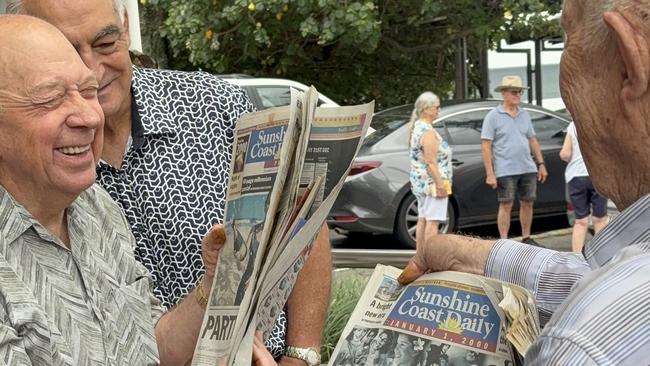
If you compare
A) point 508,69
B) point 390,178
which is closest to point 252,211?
point 390,178

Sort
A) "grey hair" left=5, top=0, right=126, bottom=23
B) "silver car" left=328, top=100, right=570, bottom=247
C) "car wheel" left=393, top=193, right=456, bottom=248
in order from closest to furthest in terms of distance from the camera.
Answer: "grey hair" left=5, top=0, right=126, bottom=23, "silver car" left=328, top=100, right=570, bottom=247, "car wheel" left=393, top=193, right=456, bottom=248

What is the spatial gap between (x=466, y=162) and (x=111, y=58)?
9.09m

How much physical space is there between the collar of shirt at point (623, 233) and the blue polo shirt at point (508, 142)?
887 cm

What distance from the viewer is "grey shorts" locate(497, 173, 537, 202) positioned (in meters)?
10.2

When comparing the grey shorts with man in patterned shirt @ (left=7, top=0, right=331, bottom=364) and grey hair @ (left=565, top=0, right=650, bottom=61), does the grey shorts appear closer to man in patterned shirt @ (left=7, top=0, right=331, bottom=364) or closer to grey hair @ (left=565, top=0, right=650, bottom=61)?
man in patterned shirt @ (left=7, top=0, right=331, bottom=364)

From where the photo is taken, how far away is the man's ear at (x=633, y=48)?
3.98ft

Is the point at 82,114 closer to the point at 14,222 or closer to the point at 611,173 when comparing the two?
the point at 14,222

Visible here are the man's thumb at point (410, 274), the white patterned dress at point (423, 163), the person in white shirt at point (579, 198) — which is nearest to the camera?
the man's thumb at point (410, 274)

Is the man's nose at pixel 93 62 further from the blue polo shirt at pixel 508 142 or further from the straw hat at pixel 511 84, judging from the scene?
the blue polo shirt at pixel 508 142

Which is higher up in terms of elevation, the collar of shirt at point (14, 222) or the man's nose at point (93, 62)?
the man's nose at point (93, 62)

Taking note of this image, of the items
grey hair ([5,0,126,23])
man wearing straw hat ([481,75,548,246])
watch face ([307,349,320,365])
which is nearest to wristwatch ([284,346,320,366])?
watch face ([307,349,320,365])

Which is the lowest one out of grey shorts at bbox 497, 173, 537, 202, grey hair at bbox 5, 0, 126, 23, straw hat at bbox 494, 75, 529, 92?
grey shorts at bbox 497, 173, 537, 202

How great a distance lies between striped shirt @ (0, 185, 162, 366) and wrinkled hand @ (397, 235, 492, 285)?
1.84 ft

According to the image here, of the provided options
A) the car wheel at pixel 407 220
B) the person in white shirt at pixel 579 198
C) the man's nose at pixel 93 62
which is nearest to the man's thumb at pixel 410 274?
the man's nose at pixel 93 62
